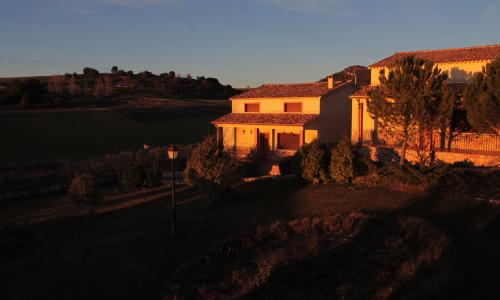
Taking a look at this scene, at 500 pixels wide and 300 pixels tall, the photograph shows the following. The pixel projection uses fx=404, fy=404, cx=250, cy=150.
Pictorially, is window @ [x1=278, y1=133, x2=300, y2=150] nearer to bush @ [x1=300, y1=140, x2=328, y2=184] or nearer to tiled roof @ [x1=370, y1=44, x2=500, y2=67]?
tiled roof @ [x1=370, y1=44, x2=500, y2=67]

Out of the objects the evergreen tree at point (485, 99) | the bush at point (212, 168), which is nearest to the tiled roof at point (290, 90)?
the evergreen tree at point (485, 99)

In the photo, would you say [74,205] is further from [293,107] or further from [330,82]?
[330,82]

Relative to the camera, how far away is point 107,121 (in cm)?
5784

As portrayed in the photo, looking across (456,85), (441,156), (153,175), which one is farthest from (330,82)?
(153,175)

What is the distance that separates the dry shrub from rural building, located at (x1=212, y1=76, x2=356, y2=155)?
52.1ft

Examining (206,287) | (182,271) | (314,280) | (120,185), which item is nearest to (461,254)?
(314,280)

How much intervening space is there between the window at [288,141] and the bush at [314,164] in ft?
33.1

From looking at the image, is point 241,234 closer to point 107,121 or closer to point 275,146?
point 275,146

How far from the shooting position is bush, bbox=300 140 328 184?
1889 centimetres

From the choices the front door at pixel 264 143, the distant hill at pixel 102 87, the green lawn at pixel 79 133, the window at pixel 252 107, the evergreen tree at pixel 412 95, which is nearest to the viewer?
the evergreen tree at pixel 412 95

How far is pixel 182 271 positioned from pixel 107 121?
52053 millimetres

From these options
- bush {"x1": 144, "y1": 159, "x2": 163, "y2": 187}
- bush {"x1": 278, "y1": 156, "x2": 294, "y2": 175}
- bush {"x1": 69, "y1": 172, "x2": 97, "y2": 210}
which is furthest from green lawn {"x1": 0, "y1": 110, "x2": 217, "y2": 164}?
bush {"x1": 278, "y1": 156, "x2": 294, "y2": 175}

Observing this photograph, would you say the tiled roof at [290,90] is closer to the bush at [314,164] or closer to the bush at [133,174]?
the bush at [314,164]

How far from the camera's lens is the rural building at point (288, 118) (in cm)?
2841
